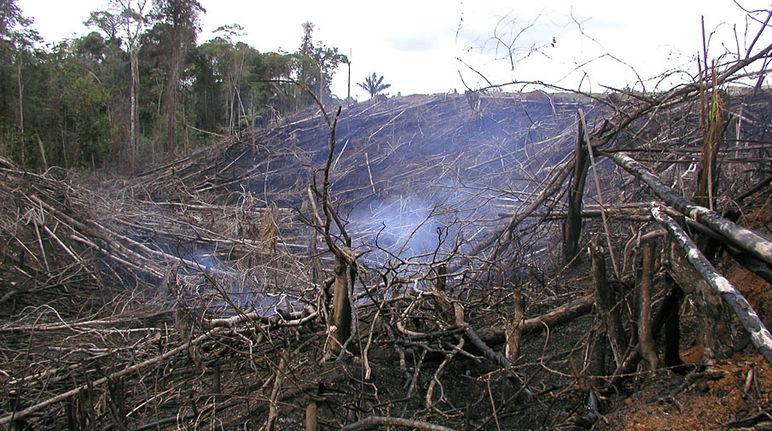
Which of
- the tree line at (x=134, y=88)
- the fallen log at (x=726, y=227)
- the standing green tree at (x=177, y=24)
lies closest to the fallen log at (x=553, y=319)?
the fallen log at (x=726, y=227)

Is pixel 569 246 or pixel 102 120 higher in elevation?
pixel 102 120

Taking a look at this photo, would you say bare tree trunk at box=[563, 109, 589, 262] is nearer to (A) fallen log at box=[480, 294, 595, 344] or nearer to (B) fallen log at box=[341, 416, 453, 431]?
(A) fallen log at box=[480, 294, 595, 344]

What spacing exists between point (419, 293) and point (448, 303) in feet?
0.55

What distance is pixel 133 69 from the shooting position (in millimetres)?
20703

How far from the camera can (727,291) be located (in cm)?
136

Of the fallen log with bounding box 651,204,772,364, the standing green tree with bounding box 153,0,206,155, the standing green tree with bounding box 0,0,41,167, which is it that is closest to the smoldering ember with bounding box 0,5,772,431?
the fallen log with bounding box 651,204,772,364

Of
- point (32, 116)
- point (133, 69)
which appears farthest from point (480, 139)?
point (133, 69)

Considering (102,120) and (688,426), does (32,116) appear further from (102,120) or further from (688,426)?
(688,426)

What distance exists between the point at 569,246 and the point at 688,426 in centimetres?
209

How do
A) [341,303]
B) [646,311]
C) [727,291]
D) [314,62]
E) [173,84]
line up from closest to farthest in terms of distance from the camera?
[727,291], [646,311], [341,303], [173,84], [314,62]

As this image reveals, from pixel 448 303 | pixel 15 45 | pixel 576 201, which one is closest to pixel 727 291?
pixel 448 303

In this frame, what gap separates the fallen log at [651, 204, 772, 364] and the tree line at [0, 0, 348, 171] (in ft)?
24.5

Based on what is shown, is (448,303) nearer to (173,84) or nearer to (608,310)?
(608,310)

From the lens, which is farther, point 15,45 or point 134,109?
point 134,109
